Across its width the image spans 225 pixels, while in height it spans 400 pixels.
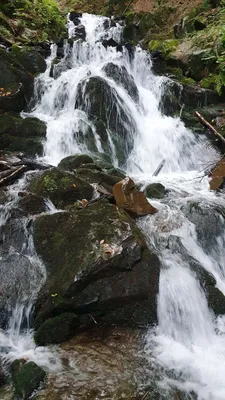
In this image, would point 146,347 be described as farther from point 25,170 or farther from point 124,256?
point 25,170

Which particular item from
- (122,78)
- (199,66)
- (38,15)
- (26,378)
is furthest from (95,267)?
(38,15)

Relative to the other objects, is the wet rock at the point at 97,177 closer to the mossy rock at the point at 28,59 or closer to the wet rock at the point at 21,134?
the wet rock at the point at 21,134

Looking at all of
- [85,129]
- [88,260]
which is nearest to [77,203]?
[88,260]

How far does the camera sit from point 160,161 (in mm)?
10531

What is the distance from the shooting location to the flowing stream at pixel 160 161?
4488 millimetres

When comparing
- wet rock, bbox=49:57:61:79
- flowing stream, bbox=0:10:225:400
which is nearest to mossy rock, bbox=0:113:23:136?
flowing stream, bbox=0:10:225:400

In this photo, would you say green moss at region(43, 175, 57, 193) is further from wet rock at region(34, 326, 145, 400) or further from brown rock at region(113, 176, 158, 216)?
wet rock at region(34, 326, 145, 400)

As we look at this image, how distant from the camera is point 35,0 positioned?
56.4 ft

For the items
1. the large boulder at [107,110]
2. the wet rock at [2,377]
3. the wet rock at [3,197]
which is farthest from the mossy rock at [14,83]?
the wet rock at [2,377]

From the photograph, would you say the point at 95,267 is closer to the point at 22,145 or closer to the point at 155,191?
the point at 155,191

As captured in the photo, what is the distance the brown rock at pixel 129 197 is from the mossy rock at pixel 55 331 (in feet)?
7.45

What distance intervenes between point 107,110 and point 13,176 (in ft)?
15.8

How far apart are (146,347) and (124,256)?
1.19 metres

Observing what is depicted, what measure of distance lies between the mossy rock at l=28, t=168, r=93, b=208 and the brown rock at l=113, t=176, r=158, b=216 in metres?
0.65
